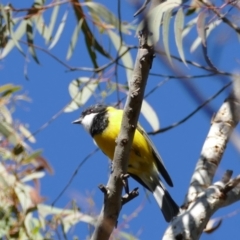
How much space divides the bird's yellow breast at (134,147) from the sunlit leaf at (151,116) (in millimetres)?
75

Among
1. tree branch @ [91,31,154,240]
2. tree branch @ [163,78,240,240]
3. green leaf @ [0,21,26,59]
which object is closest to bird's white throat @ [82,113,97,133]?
green leaf @ [0,21,26,59]

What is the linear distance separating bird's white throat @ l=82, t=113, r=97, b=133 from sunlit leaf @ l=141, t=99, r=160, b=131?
0.25 metres

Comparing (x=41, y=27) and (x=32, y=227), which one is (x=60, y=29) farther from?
(x=32, y=227)

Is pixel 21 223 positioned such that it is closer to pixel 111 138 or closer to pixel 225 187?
pixel 111 138

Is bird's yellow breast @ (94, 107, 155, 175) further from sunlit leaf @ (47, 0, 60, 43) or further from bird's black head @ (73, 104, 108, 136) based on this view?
sunlit leaf @ (47, 0, 60, 43)

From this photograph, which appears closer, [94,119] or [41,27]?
[94,119]

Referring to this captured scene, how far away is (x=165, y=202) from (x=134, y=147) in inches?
14.1

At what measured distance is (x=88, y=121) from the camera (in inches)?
122

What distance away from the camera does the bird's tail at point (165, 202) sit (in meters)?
2.42

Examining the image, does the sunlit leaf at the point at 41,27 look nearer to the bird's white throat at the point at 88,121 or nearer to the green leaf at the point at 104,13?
the green leaf at the point at 104,13

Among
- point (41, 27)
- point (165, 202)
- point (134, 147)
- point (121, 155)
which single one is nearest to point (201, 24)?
point (121, 155)

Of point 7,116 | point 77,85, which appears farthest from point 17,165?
point 77,85

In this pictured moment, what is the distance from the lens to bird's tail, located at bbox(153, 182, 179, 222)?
95.3 inches

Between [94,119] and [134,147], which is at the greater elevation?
[94,119]
